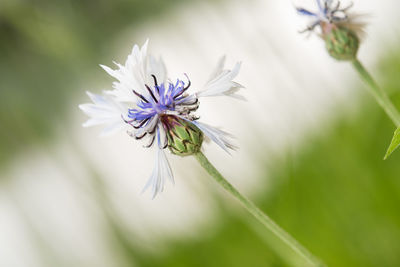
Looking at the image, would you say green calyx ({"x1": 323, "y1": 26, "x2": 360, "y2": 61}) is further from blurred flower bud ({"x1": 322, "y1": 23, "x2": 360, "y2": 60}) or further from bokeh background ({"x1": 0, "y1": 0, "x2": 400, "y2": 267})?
bokeh background ({"x1": 0, "y1": 0, "x2": 400, "y2": 267})

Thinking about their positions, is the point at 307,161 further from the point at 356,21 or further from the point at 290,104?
the point at 356,21

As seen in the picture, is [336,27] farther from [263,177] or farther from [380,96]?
[263,177]

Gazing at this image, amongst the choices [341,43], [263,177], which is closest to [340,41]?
[341,43]

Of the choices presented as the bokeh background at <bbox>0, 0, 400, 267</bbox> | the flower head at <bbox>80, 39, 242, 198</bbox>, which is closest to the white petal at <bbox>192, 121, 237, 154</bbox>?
the flower head at <bbox>80, 39, 242, 198</bbox>

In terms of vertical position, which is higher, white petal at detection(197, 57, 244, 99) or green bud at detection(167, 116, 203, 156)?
white petal at detection(197, 57, 244, 99)

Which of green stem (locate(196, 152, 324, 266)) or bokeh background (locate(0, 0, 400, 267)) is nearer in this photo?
green stem (locate(196, 152, 324, 266))

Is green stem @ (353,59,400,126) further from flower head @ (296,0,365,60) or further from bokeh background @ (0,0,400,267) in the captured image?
bokeh background @ (0,0,400,267)
